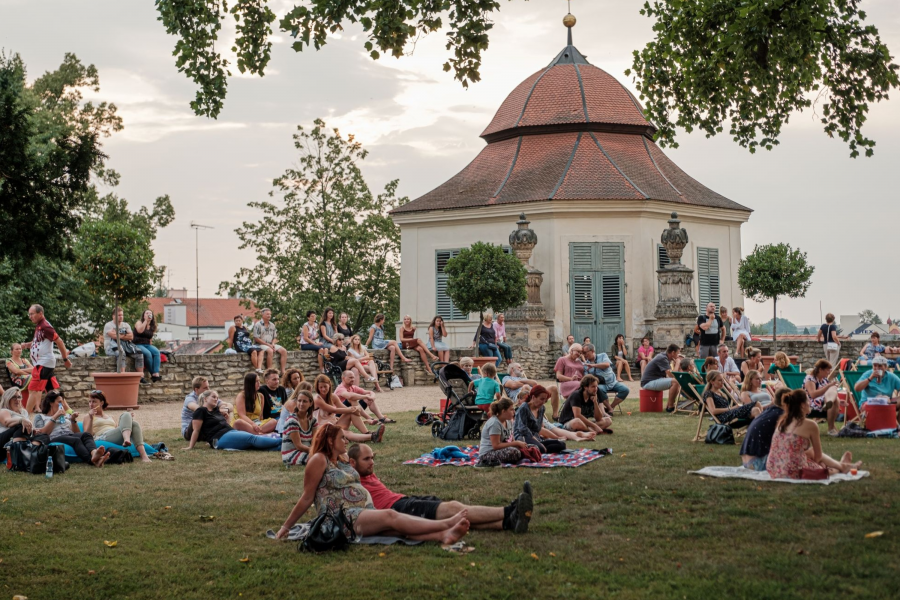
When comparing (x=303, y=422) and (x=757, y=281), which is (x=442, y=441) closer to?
(x=303, y=422)

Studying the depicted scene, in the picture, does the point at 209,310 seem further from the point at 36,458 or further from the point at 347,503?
the point at 347,503

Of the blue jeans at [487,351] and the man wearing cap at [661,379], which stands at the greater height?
the blue jeans at [487,351]

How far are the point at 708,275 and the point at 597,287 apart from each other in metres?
4.55

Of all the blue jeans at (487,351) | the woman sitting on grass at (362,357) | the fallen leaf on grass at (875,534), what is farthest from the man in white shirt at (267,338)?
the fallen leaf on grass at (875,534)

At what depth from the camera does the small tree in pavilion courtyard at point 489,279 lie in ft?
88.0

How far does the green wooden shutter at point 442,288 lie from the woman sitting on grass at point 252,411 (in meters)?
18.2

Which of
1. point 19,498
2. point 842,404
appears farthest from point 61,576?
point 842,404

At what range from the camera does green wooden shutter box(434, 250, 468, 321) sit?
3247cm

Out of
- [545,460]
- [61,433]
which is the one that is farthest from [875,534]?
[61,433]

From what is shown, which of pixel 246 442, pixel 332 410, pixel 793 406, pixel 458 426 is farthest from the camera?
pixel 458 426

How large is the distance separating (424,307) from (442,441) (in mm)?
19727

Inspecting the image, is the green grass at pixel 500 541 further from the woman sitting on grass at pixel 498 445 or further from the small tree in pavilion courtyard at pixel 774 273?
the small tree in pavilion courtyard at pixel 774 273

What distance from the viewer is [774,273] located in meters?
31.4

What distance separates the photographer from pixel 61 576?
22.2 feet
